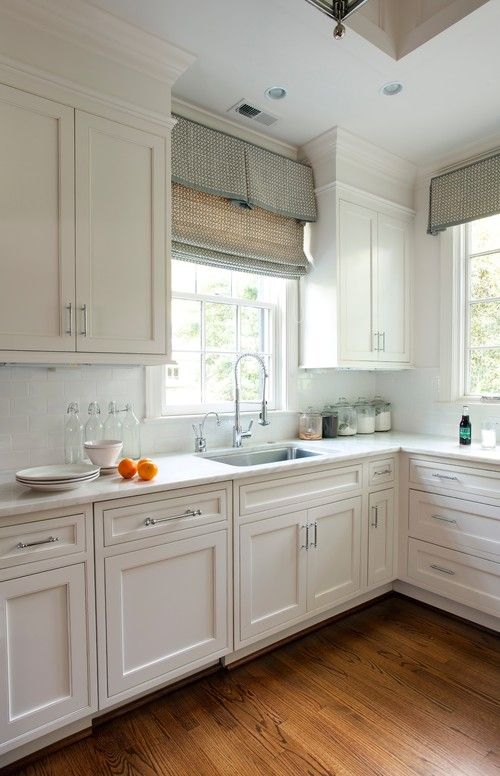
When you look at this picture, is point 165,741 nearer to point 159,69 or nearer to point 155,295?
point 155,295

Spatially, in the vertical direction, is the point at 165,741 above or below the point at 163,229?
below

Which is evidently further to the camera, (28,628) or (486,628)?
(486,628)

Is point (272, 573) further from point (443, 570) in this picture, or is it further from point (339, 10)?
point (339, 10)

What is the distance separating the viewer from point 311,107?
248 cm

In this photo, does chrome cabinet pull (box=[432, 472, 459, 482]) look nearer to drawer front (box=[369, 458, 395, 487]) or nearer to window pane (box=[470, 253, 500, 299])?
drawer front (box=[369, 458, 395, 487])

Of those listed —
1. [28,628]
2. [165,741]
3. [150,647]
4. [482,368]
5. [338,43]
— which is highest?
[338,43]

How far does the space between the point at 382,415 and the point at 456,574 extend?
1.22m

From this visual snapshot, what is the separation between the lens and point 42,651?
1.54m

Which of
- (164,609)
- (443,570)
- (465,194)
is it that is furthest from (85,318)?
(465,194)

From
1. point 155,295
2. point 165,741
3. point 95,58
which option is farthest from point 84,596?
point 95,58

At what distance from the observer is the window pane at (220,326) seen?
106 inches

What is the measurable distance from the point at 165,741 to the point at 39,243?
1.88m

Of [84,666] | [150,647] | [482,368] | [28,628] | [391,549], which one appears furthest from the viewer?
[482,368]

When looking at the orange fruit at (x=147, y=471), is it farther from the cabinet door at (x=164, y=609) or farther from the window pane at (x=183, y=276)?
the window pane at (x=183, y=276)
